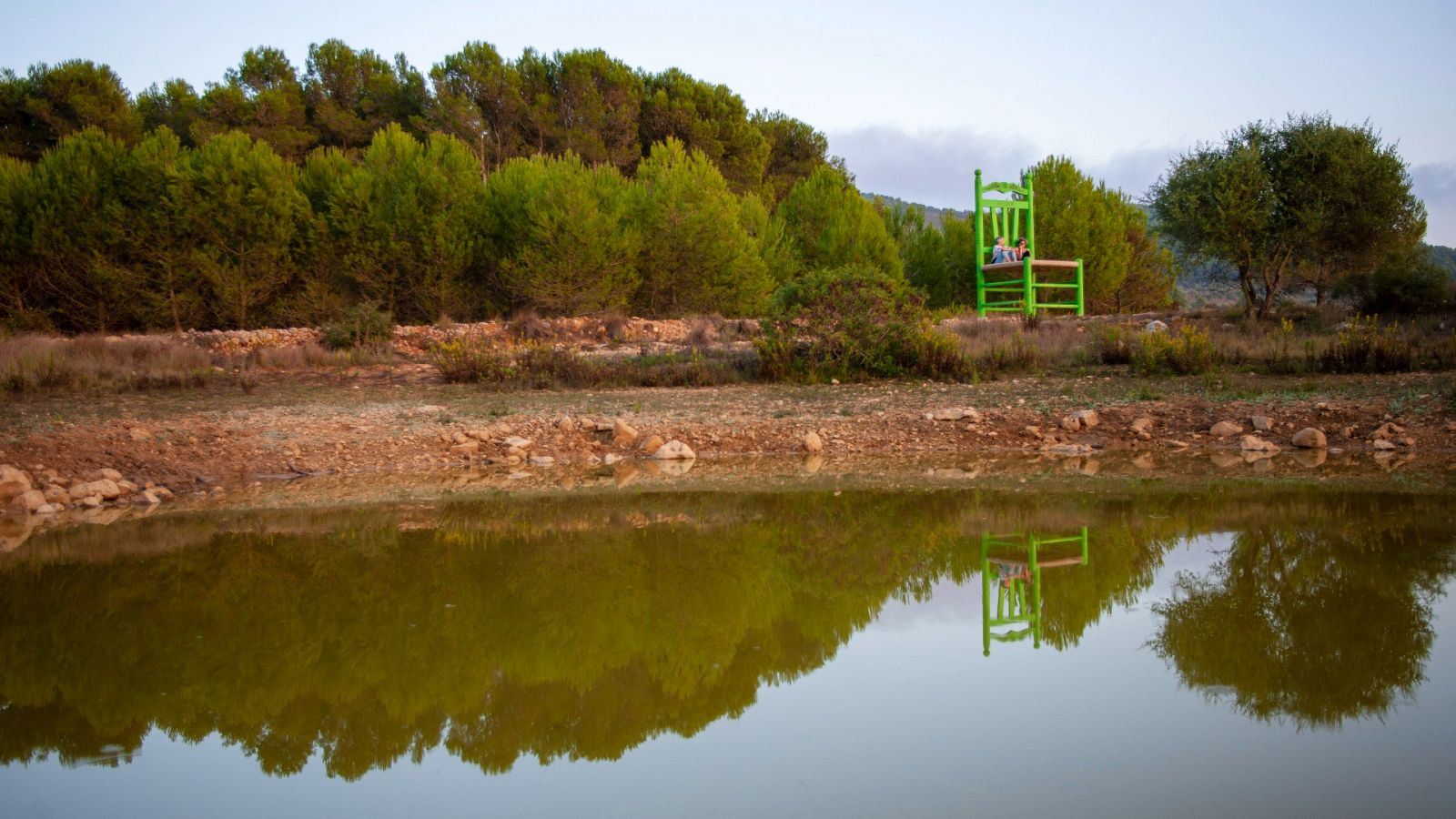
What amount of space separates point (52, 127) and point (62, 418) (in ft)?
80.7

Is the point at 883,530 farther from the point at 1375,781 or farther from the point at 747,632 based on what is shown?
the point at 1375,781

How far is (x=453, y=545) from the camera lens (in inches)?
226

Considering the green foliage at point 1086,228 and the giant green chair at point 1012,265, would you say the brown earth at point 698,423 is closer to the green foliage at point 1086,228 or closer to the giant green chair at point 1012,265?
the giant green chair at point 1012,265

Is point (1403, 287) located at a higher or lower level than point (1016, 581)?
higher

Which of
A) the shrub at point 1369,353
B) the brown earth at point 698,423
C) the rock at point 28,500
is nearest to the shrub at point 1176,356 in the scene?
the brown earth at point 698,423

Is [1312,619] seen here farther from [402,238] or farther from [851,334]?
[402,238]

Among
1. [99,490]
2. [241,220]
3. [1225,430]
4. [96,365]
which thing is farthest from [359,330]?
[1225,430]

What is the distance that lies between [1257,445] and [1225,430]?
384mm

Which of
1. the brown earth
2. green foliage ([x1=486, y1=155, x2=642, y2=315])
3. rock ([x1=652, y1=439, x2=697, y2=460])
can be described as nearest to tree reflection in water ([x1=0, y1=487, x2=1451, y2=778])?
the brown earth

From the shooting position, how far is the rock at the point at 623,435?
916 cm

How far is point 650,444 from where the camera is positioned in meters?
9.05

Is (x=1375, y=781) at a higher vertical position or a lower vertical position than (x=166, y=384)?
lower

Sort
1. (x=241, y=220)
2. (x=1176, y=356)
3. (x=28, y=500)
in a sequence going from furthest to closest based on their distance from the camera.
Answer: (x=241, y=220)
(x=1176, y=356)
(x=28, y=500)

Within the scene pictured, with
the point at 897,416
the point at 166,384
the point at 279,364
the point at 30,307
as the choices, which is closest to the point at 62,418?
the point at 166,384
